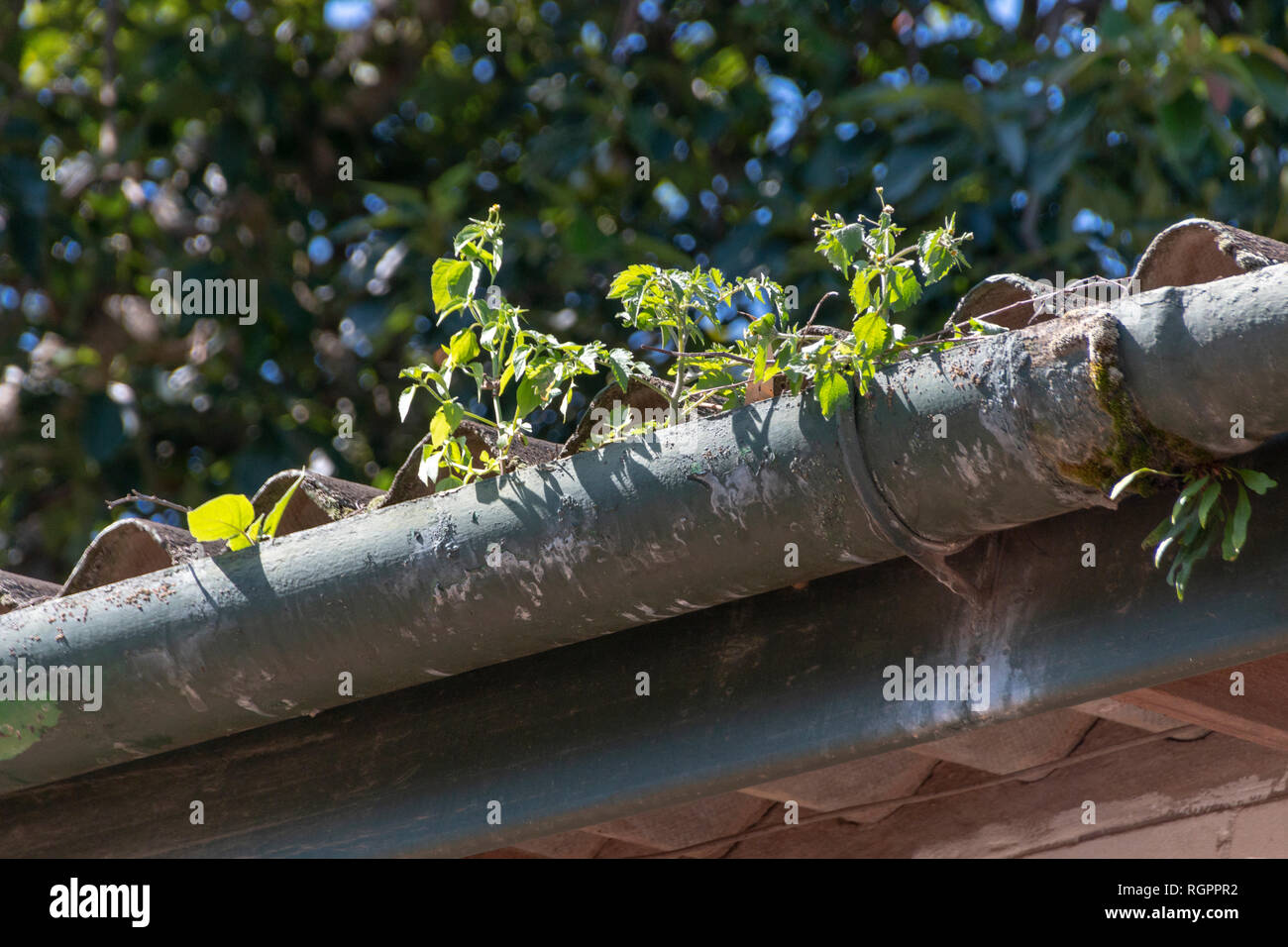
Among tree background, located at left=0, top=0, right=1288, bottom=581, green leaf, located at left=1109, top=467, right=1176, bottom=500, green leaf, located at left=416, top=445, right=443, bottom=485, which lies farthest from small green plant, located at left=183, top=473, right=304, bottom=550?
tree background, located at left=0, top=0, right=1288, bottom=581

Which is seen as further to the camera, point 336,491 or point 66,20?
point 66,20

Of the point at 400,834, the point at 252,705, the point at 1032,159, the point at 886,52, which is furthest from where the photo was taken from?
the point at 886,52

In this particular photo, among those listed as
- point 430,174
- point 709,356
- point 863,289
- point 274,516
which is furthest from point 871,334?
point 430,174

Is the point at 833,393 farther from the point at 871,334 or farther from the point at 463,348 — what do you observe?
the point at 463,348

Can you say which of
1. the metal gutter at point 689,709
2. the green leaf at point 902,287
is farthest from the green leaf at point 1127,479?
the green leaf at point 902,287

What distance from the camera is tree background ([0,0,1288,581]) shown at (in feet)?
14.4

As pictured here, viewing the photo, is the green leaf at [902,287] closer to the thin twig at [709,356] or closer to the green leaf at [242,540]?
the thin twig at [709,356]

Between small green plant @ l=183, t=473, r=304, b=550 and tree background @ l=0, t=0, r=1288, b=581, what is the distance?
2817 mm

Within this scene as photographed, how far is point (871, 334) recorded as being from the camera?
1345 millimetres

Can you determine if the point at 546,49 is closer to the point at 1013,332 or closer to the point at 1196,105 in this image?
the point at 1196,105

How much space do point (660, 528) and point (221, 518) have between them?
0.52 meters

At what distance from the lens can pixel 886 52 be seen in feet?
18.7

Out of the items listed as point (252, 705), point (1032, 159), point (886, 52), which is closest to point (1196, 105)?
point (1032, 159)

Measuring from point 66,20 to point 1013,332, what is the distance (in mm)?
5486
